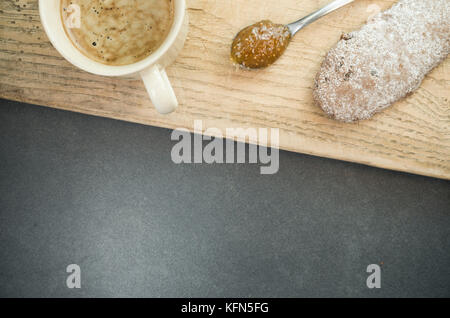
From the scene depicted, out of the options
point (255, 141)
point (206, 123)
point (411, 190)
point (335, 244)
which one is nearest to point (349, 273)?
point (335, 244)

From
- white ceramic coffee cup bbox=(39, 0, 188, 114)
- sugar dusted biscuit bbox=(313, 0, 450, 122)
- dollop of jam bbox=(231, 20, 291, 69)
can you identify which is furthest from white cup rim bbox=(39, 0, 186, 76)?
sugar dusted biscuit bbox=(313, 0, 450, 122)

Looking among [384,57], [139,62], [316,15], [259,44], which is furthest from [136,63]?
[384,57]

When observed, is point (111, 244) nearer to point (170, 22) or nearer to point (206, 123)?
point (206, 123)

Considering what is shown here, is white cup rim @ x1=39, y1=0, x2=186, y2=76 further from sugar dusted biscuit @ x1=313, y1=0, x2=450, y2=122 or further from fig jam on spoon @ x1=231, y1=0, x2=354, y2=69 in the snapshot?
sugar dusted biscuit @ x1=313, y1=0, x2=450, y2=122

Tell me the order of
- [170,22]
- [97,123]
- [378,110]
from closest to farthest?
1. [170,22]
2. [378,110]
3. [97,123]

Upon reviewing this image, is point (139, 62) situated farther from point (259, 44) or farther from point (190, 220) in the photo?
point (190, 220)

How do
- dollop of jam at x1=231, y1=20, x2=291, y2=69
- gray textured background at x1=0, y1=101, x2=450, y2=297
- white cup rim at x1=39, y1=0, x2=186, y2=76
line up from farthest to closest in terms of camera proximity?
gray textured background at x1=0, y1=101, x2=450, y2=297, dollop of jam at x1=231, y1=20, x2=291, y2=69, white cup rim at x1=39, y1=0, x2=186, y2=76
